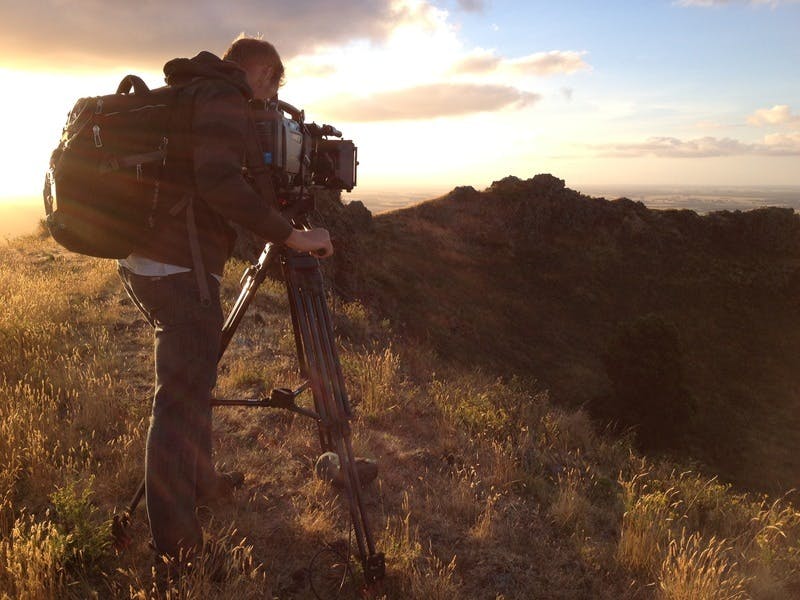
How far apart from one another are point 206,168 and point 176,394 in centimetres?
100

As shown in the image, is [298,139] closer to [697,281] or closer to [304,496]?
[304,496]

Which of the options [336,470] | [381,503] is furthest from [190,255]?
[381,503]

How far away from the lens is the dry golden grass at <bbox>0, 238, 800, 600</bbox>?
260 centimetres

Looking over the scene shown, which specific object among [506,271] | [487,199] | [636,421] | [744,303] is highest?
[487,199]

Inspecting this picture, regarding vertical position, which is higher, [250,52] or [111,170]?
[250,52]

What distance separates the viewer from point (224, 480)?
3234mm

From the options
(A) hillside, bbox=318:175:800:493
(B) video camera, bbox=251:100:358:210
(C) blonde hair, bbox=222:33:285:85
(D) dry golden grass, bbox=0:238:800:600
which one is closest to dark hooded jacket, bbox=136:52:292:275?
(B) video camera, bbox=251:100:358:210

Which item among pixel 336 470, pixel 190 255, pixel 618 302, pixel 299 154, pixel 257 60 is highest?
pixel 257 60

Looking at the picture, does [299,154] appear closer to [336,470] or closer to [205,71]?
[205,71]

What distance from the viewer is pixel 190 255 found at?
2.26 metres

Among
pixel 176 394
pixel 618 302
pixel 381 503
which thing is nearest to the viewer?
Result: pixel 176 394

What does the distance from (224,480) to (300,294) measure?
1.45 metres

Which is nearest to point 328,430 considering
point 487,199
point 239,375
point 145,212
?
point 145,212

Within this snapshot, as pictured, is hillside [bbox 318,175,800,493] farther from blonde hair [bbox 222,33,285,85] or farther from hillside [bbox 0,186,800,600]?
blonde hair [bbox 222,33,285,85]
